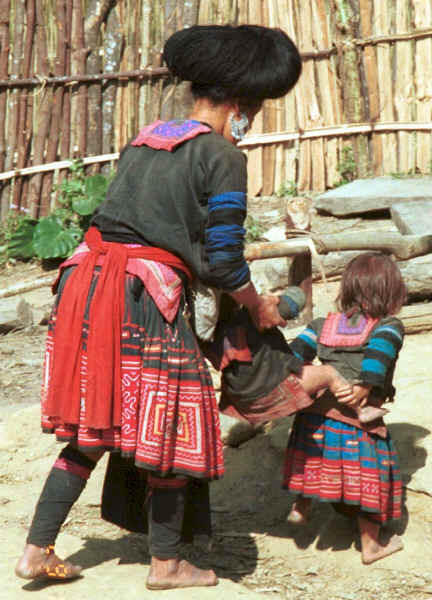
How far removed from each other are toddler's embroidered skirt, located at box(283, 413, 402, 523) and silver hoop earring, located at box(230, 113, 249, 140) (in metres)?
1.13

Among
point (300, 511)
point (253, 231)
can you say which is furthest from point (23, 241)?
point (300, 511)

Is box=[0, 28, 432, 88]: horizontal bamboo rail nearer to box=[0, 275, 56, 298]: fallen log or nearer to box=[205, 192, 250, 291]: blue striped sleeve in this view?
box=[0, 275, 56, 298]: fallen log

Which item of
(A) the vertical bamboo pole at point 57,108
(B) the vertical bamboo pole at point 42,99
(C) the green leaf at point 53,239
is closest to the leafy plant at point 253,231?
(C) the green leaf at point 53,239

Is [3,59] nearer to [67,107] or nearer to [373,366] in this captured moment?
[67,107]

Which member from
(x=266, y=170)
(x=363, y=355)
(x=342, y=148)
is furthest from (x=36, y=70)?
(x=363, y=355)

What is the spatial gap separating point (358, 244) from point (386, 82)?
4.96 metres

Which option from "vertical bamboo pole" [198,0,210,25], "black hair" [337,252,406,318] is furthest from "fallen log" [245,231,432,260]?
"vertical bamboo pole" [198,0,210,25]

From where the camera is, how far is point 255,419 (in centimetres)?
306

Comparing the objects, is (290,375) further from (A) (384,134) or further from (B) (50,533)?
(A) (384,134)

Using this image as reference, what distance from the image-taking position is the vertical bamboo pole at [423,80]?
27.0ft

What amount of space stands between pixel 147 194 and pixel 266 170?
6.22 metres

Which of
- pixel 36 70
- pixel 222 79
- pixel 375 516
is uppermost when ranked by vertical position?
pixel 36 70

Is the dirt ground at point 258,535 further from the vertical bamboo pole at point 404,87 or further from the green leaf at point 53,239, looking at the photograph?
the vertical bamboo pole at point 404,87

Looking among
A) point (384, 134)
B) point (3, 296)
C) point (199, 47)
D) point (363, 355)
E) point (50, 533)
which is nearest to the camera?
point (199, 47)
